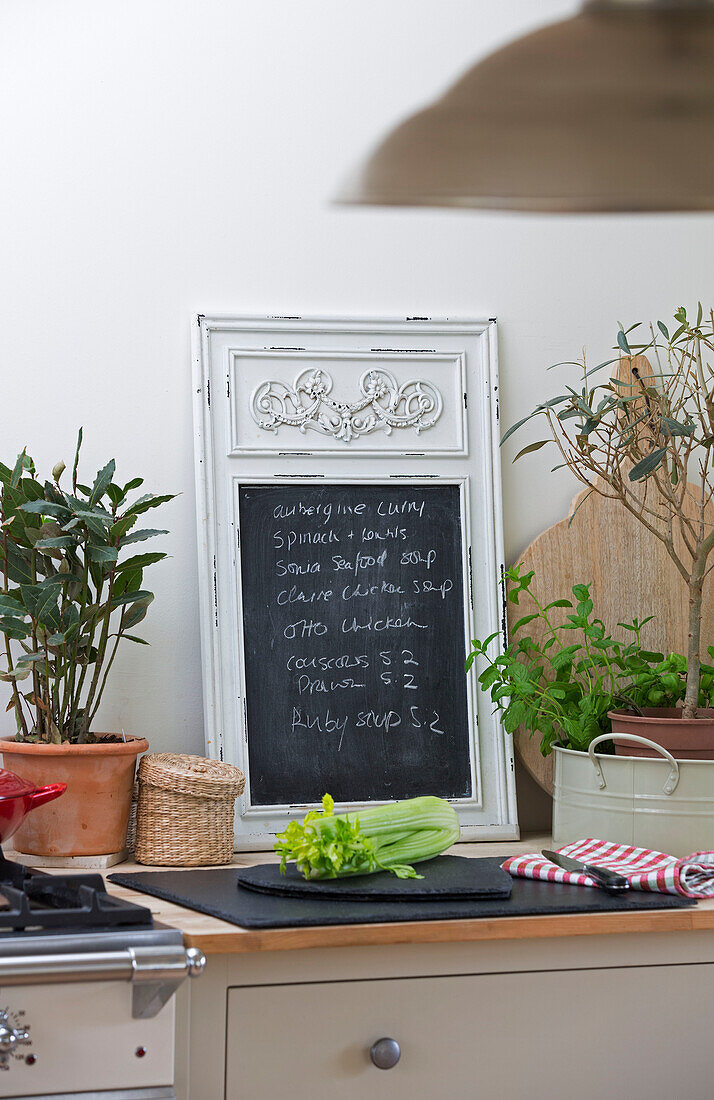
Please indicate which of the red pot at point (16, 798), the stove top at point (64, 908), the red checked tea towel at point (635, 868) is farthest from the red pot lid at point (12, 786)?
the red checked tea towel at point (635, 868)

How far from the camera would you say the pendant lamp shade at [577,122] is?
3.87 ft

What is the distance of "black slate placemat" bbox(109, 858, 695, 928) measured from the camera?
124 cm

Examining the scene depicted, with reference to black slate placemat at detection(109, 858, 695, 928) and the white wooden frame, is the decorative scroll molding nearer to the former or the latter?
the white wooden frame

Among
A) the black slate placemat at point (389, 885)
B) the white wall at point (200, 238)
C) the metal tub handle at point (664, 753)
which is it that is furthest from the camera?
the white wall at point (200, 238)

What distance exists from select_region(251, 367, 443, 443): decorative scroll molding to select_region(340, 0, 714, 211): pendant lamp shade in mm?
579

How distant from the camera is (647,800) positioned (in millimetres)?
1545

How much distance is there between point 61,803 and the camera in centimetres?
153

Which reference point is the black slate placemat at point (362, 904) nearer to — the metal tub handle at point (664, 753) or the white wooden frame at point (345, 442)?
the metal tub handle at point (664, 753)

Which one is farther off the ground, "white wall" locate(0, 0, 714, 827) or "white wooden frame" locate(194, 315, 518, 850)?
"white wall" locate(0, 0, 714, 827)

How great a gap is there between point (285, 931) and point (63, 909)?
25 centimetres

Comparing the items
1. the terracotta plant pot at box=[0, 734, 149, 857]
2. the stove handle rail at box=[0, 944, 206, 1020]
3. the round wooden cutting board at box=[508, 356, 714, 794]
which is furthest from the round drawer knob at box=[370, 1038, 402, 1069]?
the round wooden cutting board at box=[508, 356, 714, 794]

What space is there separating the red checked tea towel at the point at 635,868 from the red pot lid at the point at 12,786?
2.21ft

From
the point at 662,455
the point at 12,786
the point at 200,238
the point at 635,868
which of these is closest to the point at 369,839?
the point at 635,868

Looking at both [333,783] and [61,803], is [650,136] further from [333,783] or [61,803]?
[61,803]
